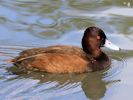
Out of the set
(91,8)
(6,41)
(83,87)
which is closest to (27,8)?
(91,8)

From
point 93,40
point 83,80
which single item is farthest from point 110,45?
point 83,80

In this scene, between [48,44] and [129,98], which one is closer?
[129,98]

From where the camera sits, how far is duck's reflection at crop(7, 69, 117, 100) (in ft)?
23.4

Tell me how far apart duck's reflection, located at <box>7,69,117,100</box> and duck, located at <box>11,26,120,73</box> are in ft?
0.22

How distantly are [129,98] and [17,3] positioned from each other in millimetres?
3720

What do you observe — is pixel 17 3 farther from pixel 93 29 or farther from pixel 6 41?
pixel 93 29

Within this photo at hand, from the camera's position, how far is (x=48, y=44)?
835cm

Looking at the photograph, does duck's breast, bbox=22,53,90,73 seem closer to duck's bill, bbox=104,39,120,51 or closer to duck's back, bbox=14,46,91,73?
duck's back, bbox=14,46,91,73

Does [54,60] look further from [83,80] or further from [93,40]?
[93,40]

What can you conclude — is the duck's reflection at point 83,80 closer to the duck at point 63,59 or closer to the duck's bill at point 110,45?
the duck at point 63,59

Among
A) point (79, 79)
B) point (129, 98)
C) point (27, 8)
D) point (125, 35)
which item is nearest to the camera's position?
point (129, 98)

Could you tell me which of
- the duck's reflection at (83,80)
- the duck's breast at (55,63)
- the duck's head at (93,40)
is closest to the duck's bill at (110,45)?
the duck's head at (93,40)

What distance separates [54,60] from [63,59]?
0.11 metres

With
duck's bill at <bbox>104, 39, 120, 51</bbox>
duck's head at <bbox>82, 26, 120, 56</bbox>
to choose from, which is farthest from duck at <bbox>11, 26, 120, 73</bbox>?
duck's bill at <bbox>104, 39, 120, 51</bbox>
